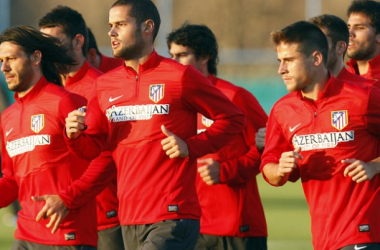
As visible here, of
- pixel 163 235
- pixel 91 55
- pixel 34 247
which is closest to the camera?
pixel 163 235

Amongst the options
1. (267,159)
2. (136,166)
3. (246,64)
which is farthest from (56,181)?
(246,64)

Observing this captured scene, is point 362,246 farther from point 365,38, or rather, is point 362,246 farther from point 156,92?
point 365,38

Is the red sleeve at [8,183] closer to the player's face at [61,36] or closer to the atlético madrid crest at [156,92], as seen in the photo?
the atlético madrid crest at [156,92]

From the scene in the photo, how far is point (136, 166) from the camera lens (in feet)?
20.0

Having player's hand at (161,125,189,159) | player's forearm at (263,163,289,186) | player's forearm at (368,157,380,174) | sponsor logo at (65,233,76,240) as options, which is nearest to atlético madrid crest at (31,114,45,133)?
sponsor logo at (65,233,76,240)

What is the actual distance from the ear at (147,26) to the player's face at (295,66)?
881 millimetres

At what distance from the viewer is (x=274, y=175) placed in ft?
19.6

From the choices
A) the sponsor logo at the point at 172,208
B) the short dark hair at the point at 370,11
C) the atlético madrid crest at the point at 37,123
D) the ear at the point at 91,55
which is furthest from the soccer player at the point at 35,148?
the short dark hair at the point at 370,11

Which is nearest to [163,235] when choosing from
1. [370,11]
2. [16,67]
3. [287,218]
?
[16,67]

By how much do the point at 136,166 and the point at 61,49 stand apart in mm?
1473

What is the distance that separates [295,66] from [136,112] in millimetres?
1012

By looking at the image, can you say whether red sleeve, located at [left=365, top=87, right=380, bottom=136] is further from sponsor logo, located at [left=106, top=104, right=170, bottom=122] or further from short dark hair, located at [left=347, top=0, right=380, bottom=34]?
short dark hair, located at [left=347, top=0, right=380, bottom=34]

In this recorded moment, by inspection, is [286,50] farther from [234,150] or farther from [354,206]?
[234,150]

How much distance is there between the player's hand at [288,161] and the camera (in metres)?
5.70
